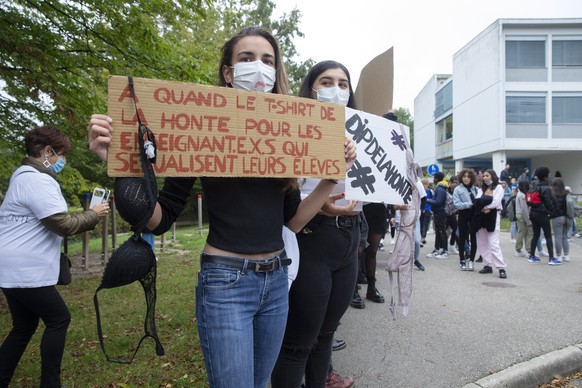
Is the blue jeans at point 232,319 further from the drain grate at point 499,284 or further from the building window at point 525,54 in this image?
the building window at point 525,54

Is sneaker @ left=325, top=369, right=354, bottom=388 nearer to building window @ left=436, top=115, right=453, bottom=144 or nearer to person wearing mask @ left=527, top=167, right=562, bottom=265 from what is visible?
person wearing mask @ left=527, top=167, right=562, bottom=265

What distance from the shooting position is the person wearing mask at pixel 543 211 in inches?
335

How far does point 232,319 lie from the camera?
1.54 meters

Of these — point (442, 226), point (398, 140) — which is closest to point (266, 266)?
point (398, 140)

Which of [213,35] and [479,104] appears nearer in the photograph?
[213,35]

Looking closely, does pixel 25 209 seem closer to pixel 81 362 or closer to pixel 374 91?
pixel 81 362

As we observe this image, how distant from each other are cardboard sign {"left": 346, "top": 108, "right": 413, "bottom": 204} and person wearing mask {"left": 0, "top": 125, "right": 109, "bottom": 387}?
1984mm

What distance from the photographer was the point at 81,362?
11.9 ft

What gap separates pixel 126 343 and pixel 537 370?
392 centimetres

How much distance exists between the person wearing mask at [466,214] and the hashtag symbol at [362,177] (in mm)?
6192

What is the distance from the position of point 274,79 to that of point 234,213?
701 millimetres

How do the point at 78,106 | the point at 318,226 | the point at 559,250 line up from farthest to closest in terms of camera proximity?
the point at 559,250
the point at 78,106
the point at 318,226

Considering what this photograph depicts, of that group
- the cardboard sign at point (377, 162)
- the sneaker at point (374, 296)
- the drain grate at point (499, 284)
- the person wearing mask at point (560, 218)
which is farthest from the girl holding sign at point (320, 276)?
the person wearing mask at point (560, 218)

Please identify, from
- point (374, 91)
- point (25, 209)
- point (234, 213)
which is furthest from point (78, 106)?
point (234, 213)
